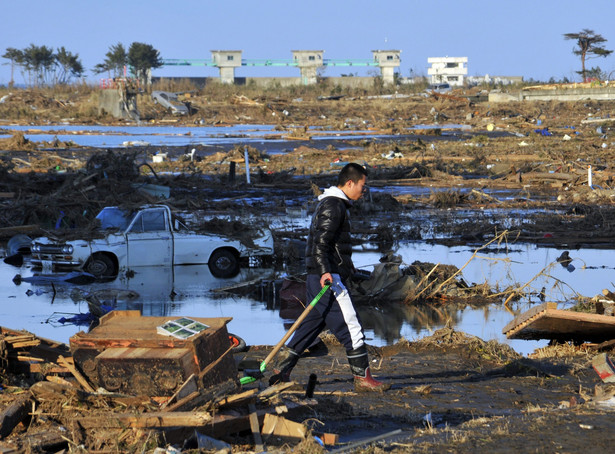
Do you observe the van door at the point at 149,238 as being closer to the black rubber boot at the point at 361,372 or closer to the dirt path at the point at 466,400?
the dirt path at the point at 466,400

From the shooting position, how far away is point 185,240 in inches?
684

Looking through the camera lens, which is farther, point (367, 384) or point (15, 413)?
point (367, 384)

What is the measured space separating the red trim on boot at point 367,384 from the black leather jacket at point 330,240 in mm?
976

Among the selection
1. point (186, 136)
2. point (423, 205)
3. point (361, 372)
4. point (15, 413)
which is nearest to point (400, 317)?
point (361, 372)

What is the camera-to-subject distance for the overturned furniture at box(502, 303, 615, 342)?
395 inches

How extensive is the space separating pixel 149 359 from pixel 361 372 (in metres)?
2.54

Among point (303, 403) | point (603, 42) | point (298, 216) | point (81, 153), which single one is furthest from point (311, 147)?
point (603, 42)

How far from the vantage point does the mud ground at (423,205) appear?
6719 mm

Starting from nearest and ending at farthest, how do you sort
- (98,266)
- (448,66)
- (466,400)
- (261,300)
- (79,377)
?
(79,377), (466,400), (261,300), (98,266), (448,66)

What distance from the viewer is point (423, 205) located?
2833 cm

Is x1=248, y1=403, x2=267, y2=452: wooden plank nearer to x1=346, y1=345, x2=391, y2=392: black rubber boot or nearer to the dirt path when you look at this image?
the dirt path

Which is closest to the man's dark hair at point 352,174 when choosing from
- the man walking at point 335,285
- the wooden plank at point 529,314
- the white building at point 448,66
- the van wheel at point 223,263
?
the man walking at point 335,285

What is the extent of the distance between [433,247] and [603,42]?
318 feet

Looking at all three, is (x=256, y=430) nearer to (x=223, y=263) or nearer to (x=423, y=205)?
(x=223, y=263)
